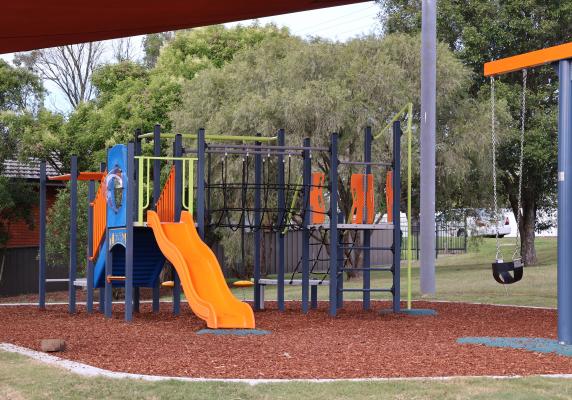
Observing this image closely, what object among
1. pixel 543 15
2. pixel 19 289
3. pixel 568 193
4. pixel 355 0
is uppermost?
pixel 543 15

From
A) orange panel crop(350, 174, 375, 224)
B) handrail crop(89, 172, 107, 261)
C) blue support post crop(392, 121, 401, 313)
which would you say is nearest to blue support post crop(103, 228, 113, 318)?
handrail crop(89, 172, 107, 261)

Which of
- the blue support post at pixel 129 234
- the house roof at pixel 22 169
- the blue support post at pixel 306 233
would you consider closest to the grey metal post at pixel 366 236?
the blue support post at pixel 306 233

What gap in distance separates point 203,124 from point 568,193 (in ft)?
54.5

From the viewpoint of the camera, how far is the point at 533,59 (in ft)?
33.0

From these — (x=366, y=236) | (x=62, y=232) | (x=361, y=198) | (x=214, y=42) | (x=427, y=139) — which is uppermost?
(x=214, y=42)

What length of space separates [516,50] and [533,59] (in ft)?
59.5

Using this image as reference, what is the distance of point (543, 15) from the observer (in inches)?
1070

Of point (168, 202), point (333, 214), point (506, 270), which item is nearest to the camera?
point (506, 270)

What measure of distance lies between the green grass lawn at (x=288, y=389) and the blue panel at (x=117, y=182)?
5885 millimetres

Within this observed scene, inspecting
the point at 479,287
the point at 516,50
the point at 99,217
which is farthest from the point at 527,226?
the point at 99,217

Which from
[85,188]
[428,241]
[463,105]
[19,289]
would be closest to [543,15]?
[463,105]

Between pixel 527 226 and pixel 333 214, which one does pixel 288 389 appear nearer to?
pixel 333 214

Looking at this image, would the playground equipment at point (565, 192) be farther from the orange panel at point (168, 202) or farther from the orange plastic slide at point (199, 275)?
the orange panel at point (168, 202)

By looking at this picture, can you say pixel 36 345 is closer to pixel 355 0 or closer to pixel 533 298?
pixel 355 0
